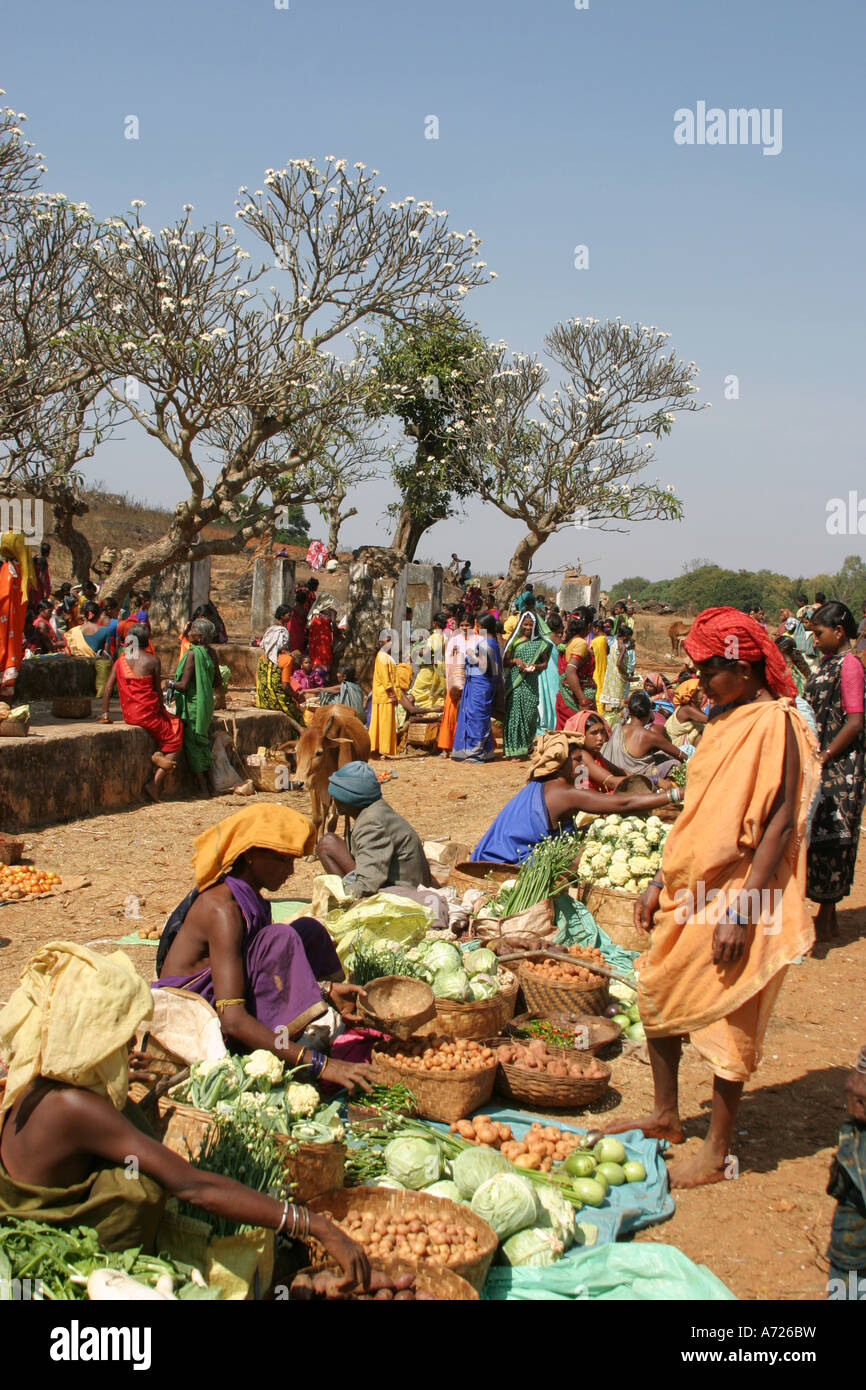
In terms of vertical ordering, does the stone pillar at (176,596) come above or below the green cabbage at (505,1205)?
above

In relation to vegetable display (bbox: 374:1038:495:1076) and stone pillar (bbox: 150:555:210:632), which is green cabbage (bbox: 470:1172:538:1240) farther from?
stone pillar (bbox: 150:555:210:632)

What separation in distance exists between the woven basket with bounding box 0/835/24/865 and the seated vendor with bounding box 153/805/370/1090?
4.12 metres

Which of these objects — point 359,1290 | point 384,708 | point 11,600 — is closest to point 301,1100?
point 359,1290

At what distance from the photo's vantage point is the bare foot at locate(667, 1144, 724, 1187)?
3.58 m

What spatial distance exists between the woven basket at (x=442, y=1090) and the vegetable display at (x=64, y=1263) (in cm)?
148

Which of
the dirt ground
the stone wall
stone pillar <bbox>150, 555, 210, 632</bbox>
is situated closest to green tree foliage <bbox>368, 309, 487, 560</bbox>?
the stone wall

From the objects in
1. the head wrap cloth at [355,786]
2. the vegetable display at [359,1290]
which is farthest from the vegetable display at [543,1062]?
the head wrap cloth at [355,786]

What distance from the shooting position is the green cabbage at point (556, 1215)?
3137 millimetres

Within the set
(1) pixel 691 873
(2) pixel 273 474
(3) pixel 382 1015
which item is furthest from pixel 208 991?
(2) pixel 273 474

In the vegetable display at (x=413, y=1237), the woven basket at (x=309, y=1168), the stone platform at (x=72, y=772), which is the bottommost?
the vegetable display at (x=413, y=1237)

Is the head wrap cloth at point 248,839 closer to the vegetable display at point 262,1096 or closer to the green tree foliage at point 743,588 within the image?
the vegetable display at point 262,1096

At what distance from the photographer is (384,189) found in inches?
687

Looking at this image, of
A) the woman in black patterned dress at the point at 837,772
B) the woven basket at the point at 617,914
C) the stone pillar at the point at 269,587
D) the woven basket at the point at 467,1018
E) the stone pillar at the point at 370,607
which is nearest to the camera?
the woven basket at the point at 467,1018
